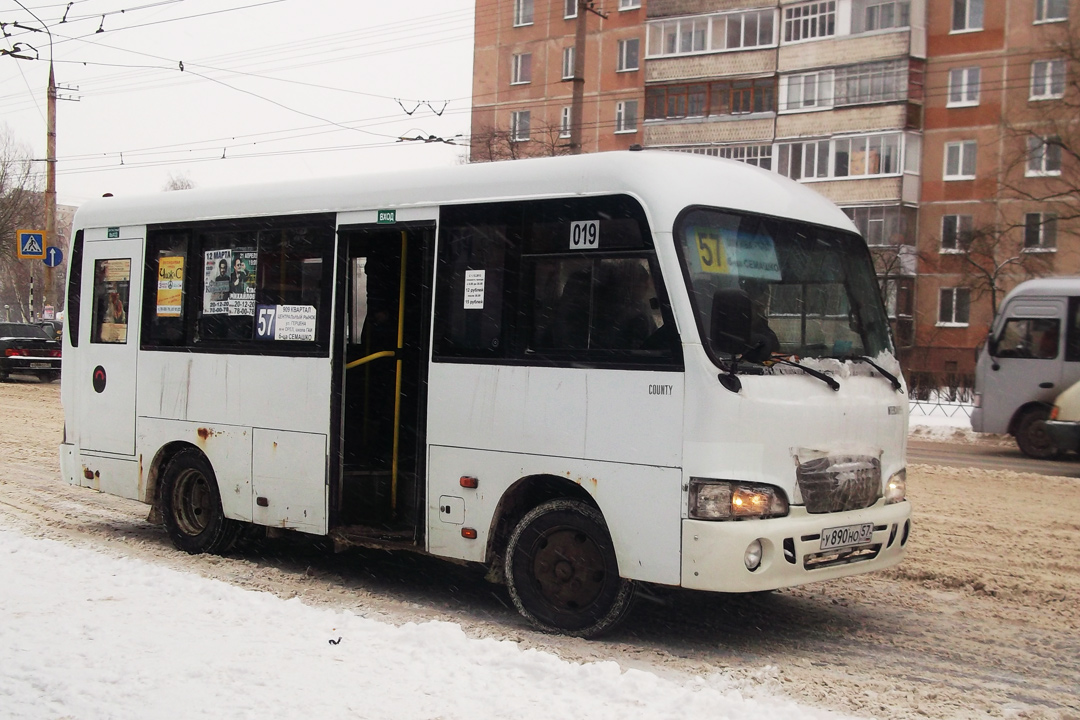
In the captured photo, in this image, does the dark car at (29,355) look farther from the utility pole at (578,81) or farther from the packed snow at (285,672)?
the packed snow at (285,672)

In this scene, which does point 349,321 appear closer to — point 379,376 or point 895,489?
point 379,376

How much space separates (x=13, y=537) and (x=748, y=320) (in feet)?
19.8

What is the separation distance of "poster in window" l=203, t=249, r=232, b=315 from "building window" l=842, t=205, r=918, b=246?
4027 cm

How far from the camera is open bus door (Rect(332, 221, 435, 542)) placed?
828 centimetres

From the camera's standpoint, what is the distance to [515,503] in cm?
751

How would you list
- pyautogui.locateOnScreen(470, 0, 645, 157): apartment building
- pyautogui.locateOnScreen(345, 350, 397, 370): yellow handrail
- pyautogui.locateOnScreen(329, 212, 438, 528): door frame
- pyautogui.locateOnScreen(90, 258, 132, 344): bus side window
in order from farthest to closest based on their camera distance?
pyautogui.locateOnScreen(470, 0, 645, 157): apartment building → pyautogui.locateOnScreen(90, 258, 132, 344): bus side window → pyautogui.locateOnScreen(345, 350, 397, 370): yellow handrail → pyautogui.locateOnScreen(329, 212, 438, 528): door frame

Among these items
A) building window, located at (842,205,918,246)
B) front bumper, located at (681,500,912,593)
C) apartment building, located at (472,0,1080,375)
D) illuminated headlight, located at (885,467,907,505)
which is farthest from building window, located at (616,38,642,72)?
front bumper, located at (681,500,912,593)

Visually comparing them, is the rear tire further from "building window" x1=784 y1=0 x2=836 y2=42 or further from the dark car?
"building window" x1=784 y1=0 x2=836 y2=42

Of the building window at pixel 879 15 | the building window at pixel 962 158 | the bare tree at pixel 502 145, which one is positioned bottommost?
the bare tree at pixel 502 145

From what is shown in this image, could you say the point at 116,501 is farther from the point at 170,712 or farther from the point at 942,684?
the point at 942,684

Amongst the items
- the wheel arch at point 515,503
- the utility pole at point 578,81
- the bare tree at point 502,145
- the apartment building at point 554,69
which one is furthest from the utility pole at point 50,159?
the wheel arch at point 515,503

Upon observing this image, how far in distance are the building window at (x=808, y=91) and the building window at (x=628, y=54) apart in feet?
38.3

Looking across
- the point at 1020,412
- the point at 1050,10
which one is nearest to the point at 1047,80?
the point at 1050,10

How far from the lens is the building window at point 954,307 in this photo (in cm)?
4888
